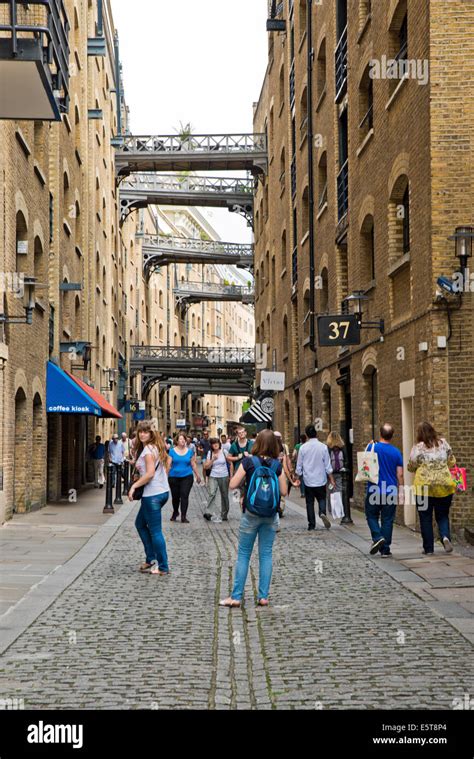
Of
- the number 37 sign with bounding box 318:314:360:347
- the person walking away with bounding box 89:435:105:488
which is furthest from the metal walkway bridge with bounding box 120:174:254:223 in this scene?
the number 37 sign with bounding box 318:314:360:347

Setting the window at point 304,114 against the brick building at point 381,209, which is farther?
A: the window at point 304,114

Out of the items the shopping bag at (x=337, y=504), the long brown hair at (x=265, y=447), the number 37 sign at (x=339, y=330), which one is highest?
the number 37 sign at (x=339, y=330)

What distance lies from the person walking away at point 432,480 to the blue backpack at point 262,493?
356cm

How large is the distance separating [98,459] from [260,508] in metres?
21.5

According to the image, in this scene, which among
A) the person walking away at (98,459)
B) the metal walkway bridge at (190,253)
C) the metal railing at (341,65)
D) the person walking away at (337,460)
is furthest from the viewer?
the metal walkway bridge at (190,253)

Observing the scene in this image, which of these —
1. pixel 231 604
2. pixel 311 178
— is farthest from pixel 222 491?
pixel 311 178

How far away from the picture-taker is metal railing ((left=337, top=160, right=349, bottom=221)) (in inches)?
824

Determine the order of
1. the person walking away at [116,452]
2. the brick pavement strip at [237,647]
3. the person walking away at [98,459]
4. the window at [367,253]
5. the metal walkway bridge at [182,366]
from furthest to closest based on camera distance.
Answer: the metal walkway bridge at [182,366], the person walking away at [98,459], the person walking away at [116,452], the window at [367,253], the brick pavement strip at [237,647]

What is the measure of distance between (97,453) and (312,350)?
783cm

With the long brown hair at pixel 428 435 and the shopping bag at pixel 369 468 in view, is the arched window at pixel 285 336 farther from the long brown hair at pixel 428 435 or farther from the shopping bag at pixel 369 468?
the long brown hair at pixel 428 435

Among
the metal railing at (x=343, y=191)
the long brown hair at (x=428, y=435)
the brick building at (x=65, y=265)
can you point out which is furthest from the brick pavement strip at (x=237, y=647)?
the metal railing at (x=343, y=191)

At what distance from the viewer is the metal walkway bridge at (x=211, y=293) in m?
61.0

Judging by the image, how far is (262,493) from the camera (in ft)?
27.3

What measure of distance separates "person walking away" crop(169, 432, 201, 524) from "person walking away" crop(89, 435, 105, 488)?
11.7 m
